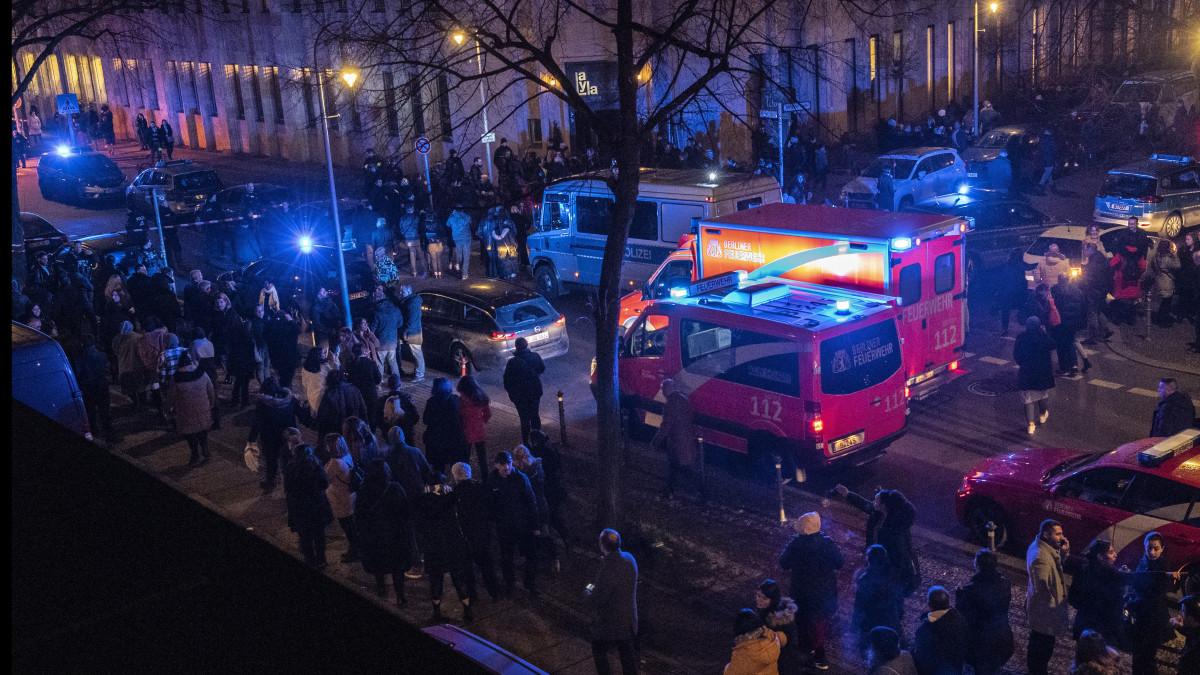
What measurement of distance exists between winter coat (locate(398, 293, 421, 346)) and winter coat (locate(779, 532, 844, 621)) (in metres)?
9.26

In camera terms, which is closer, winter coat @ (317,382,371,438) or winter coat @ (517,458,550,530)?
winter coat @ (517,458,550,530)

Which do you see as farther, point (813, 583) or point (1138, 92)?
point (1138, 92)

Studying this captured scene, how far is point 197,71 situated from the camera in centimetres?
5128

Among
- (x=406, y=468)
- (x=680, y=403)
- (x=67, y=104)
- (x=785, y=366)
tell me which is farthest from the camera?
(x=67, y=104)

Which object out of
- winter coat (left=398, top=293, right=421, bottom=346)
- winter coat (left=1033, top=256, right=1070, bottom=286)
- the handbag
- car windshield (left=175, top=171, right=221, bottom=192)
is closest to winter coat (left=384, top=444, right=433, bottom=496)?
the handbag

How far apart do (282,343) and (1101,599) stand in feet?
37.9

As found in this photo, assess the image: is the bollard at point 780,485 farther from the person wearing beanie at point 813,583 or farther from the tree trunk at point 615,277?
the person wearing beanie at point 813,583

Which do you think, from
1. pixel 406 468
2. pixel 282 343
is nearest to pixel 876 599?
pixel 406 468

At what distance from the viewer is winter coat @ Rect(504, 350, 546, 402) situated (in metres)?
13.5

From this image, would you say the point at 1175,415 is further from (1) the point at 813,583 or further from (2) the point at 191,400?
(2) the point at 191,400

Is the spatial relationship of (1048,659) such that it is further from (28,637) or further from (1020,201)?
(1020,201)

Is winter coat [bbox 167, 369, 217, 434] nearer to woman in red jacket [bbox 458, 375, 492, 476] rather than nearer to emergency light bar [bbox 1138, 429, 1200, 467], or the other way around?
woman in red jacket [bbox 458, 375, 492, 476]

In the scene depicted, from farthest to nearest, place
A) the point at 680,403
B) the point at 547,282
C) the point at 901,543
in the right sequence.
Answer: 1. the point at 547,282
2. the point at 680,403
3. the point at 901,543

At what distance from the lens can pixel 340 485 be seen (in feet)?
35.8
